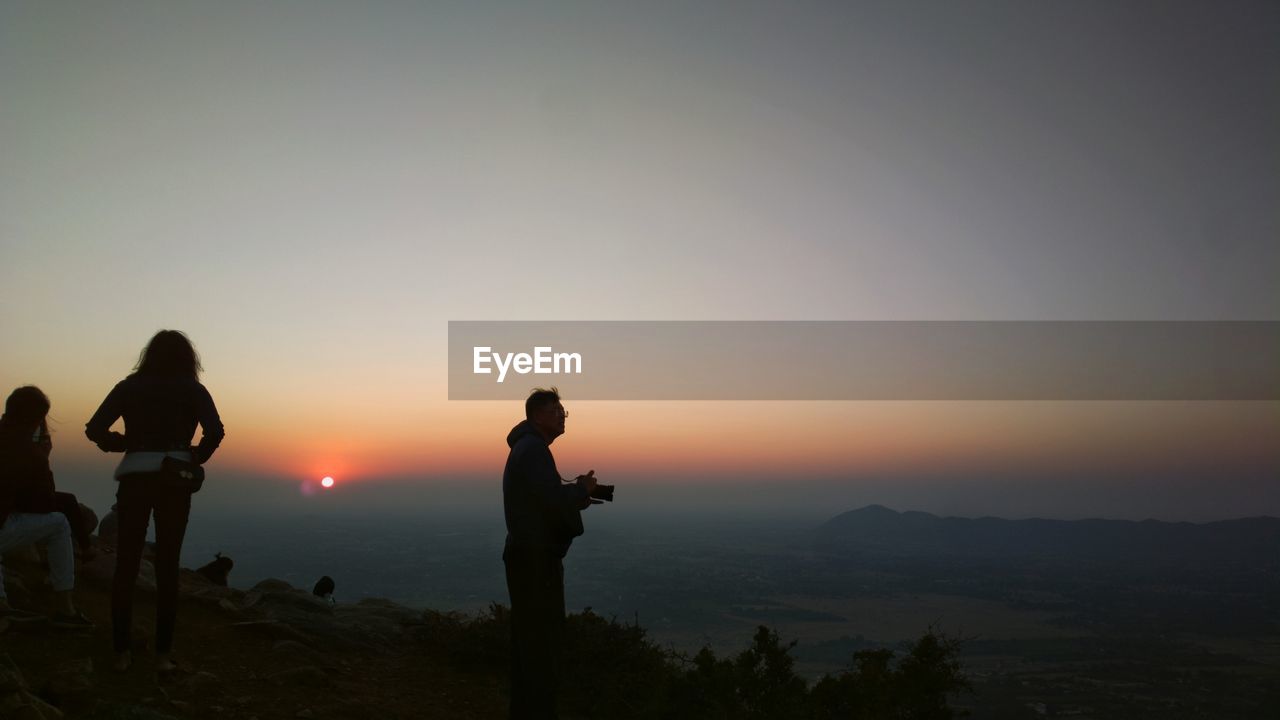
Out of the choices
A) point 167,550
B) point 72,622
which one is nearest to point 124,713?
point 167,550

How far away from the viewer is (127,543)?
5742 mm

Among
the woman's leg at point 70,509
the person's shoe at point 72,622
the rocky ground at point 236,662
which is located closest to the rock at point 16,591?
the rocky ground at point 236,662

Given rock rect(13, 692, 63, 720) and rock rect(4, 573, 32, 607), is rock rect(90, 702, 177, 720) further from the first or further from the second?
rock rect(4, 573, 32, 607)

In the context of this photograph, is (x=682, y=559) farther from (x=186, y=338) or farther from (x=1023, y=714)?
(x=186, y=338)

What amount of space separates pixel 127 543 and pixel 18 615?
7.26ft

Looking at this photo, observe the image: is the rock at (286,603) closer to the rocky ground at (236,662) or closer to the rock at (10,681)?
the rocky ground at (236,662)

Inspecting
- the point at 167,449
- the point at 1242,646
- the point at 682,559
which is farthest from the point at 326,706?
the point at 682,559

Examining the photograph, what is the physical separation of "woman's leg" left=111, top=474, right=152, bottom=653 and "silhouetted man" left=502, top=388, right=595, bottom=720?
3.25 meters

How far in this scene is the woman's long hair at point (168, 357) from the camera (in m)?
5.93

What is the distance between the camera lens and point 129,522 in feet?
18.7

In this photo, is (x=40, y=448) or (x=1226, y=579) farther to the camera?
(x=1226, y=579)

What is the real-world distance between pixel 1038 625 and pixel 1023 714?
67378 millimetres

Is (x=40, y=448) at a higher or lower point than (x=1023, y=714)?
higher

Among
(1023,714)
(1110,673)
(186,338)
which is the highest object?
(186,338)
